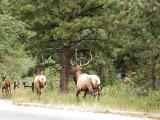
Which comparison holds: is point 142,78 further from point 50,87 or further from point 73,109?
point 50,87

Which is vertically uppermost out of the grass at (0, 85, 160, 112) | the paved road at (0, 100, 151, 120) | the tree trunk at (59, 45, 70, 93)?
the tree trunk at (59, 45, 70, 93)

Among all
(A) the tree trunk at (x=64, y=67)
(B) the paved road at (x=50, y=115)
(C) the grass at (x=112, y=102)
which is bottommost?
(B) the paved road at (x=50, y=115)

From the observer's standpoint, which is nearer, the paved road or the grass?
the paved road

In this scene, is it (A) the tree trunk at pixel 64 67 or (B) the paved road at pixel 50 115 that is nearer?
(B) the paved road at pixel 50 115

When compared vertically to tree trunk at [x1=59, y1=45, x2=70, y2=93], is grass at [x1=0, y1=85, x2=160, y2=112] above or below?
below

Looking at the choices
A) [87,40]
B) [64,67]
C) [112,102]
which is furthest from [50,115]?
[87,40]

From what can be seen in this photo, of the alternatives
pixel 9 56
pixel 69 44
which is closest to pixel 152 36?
pixel 69 44

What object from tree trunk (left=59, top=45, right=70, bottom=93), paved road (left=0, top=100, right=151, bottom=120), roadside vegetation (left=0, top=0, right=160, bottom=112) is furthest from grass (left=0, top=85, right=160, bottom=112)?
tree trunk (left=59, top=45, right=70, bottom=93)

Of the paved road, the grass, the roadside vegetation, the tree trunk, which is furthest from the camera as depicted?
the tree trunk

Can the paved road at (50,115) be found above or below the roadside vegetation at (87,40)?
below

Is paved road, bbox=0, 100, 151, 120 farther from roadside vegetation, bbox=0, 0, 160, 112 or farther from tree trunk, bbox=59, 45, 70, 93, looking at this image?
tree trunk, bbox=59, 45, 70, 93

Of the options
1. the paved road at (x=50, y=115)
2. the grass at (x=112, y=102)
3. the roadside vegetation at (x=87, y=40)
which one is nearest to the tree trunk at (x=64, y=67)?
the roadside vegetation at (x=87, y=40)

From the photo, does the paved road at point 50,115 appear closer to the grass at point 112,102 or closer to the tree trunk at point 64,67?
the grass at point 112,102

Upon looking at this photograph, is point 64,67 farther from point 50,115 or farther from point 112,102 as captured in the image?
point 50,115
